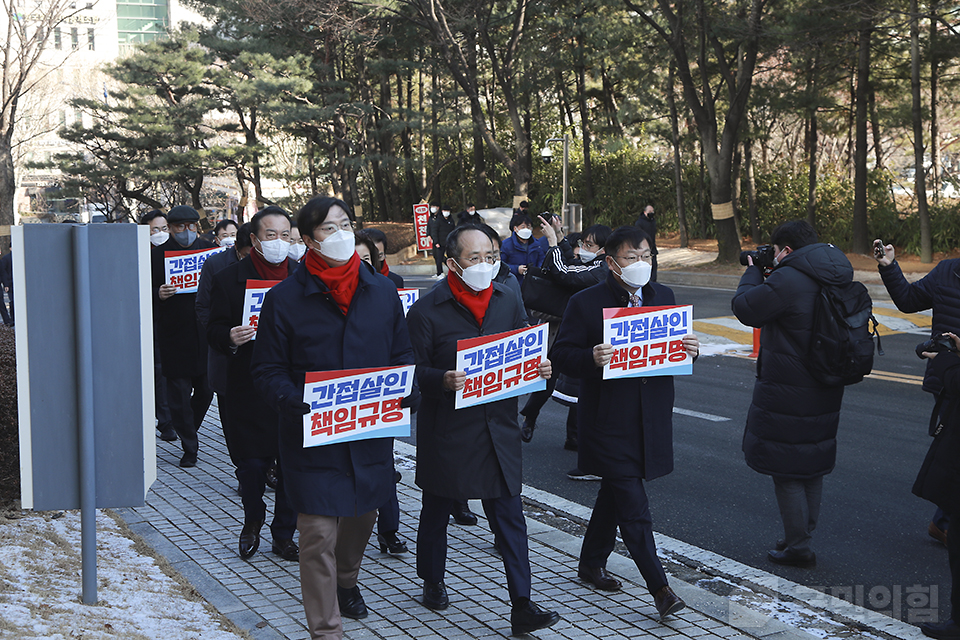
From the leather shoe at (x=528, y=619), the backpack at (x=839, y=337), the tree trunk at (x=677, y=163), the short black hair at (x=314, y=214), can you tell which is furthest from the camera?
the tree trunk at (x=677, y=163)

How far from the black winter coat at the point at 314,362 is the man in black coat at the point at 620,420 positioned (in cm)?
119

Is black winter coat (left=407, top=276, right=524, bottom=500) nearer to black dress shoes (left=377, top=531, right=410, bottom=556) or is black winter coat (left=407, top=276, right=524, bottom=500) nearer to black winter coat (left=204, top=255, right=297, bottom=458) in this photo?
black dress shoes (left=377, top=531, right=410, bottom=556)

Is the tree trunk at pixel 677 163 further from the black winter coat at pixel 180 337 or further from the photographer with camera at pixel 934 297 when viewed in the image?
the photographer with camera at pixel 934 297

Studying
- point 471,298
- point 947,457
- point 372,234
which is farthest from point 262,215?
point 947,457

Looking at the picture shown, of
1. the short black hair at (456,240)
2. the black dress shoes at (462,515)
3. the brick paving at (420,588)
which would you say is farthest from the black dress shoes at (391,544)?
the short black hair at (456,240)

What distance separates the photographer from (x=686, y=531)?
243 inches

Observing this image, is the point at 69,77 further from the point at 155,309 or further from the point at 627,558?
the point at 627,558

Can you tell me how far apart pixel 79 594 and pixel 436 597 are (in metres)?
1.70

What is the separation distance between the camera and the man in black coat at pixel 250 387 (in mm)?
5496

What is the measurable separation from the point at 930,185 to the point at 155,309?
77.4 feet

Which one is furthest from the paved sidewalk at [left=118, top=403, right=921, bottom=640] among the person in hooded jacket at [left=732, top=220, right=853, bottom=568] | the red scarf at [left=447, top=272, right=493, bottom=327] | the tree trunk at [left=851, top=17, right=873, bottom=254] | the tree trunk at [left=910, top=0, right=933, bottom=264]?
the tree trunk at [left=851, top=17, right=873, bottom=254]

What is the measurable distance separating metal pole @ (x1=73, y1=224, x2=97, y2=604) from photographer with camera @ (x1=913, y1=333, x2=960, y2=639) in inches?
153

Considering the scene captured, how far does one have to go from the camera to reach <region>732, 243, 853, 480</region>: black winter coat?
5.25m

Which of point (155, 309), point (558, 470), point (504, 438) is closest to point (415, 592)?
point (504, 438)
